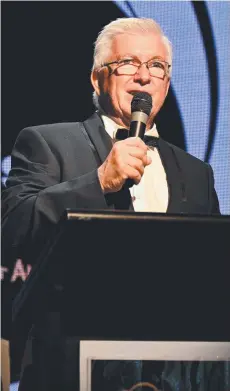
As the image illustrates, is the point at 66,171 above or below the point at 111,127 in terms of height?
below

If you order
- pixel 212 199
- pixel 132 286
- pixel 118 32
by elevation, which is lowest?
pixel 132 286

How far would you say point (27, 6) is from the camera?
7.61 ft

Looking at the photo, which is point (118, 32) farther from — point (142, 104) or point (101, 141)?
point (142, 104)

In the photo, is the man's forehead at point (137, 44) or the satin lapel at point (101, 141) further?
the man's forehead at point (137, 44)

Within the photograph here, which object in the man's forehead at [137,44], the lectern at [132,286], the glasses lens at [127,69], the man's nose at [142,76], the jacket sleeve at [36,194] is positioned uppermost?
the man's forehead at [137,44]

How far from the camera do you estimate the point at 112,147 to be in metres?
1.69

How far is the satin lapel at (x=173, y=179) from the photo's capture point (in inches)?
73.9

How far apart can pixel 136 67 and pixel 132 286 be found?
772mm

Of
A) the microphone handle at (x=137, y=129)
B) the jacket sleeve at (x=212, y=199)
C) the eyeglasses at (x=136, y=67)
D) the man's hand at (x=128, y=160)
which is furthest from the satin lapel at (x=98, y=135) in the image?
the man's hand at (x=128, y=160)

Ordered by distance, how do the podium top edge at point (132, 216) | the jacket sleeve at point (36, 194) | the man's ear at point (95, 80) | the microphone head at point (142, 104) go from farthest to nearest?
1. the man's ear at point (95, 80)
2. the microphone head at point (142, 104)
3. the jacket sleeve at point (36, 194)
4. the podium top edge at point (132, 216)

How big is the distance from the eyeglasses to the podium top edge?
32.7 inches

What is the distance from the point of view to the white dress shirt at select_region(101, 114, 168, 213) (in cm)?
188

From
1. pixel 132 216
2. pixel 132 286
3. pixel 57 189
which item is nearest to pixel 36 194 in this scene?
pixel 57 189

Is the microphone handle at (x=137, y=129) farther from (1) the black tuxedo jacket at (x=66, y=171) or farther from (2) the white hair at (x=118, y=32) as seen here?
(2) the white hair at (x=118, y=32)
